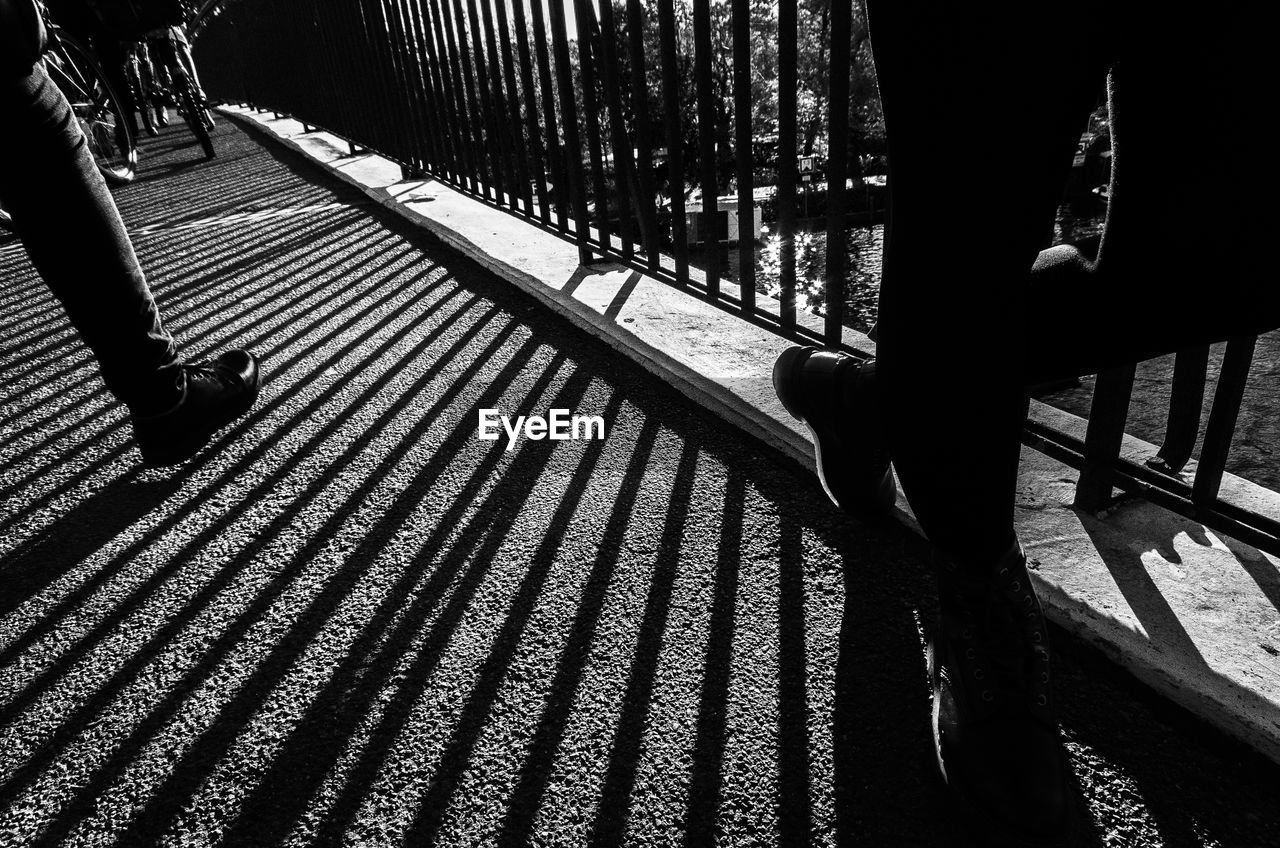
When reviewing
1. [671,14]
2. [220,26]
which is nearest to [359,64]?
[671,14]

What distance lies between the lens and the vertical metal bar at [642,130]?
9.00 feet

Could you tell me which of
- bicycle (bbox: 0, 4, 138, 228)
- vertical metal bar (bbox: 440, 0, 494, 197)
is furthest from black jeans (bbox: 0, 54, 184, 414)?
bicycle (bbox: 0, 4, 138, 228)

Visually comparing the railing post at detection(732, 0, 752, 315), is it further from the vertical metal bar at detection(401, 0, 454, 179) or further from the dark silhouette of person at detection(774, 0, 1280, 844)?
the vertical metal bar at detection(401, 0, 454, 179)

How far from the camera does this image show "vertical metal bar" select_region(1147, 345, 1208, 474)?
5.31ft

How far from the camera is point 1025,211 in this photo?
956 mm

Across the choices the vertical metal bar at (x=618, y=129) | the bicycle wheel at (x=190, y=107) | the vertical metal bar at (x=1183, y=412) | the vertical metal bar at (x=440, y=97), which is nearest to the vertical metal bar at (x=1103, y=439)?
the vertical metal bar at (x=1183, y=412)

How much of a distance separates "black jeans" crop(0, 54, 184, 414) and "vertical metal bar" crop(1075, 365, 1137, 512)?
7.40ft

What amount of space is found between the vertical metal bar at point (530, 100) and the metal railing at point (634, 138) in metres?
0.01

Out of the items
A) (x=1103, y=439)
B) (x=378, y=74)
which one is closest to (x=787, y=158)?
(x=1103, y=439)

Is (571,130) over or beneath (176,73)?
beneath

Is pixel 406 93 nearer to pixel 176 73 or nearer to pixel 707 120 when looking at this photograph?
pixel 707 120

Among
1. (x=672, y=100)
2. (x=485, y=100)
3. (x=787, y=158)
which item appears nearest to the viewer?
(x=787, y=158)

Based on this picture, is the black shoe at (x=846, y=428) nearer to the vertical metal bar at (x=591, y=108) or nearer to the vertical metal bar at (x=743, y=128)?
the vertical metal bar at (x=743, y=128)

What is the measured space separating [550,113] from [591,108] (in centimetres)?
27
